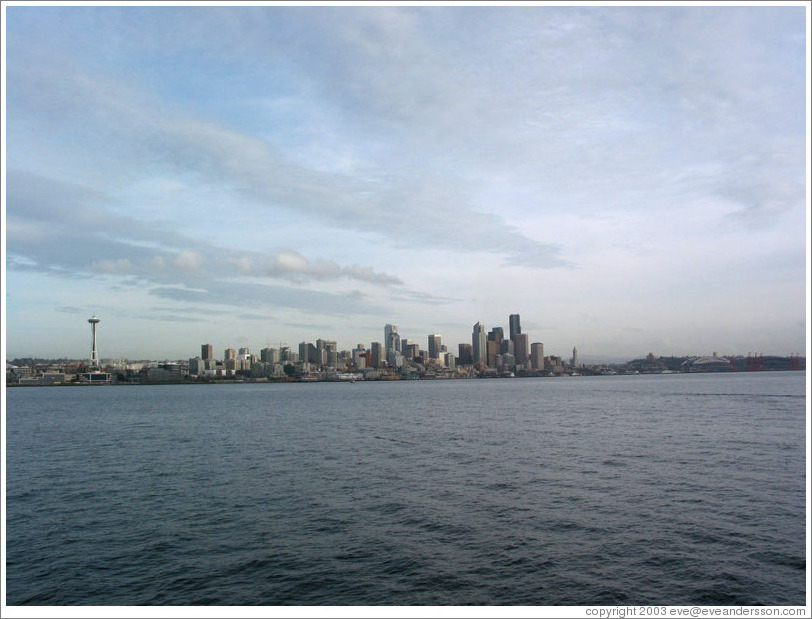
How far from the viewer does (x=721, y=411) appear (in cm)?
9356

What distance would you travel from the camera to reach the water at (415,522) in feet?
75.1

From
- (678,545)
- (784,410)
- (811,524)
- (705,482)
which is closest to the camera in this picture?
(811,524)

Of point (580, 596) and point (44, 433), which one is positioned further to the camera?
point (44, 433)

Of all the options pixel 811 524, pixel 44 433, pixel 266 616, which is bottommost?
pixel 44 433

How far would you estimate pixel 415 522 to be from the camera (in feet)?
103

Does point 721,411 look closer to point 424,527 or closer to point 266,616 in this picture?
point 424,527

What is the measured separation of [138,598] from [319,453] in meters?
33.6

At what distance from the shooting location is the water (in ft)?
75.1

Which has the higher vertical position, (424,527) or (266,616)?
(266,616)

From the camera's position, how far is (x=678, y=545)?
26953 mm

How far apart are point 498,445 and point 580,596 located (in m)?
38.0

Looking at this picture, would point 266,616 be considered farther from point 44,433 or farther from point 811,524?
point 44,433

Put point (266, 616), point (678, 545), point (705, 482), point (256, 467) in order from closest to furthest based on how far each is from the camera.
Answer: point (266, 616) < point (678, 545) < point (705, 482) < point (256, 467)

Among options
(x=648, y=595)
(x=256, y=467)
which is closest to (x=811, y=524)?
(x=648, y=595)
